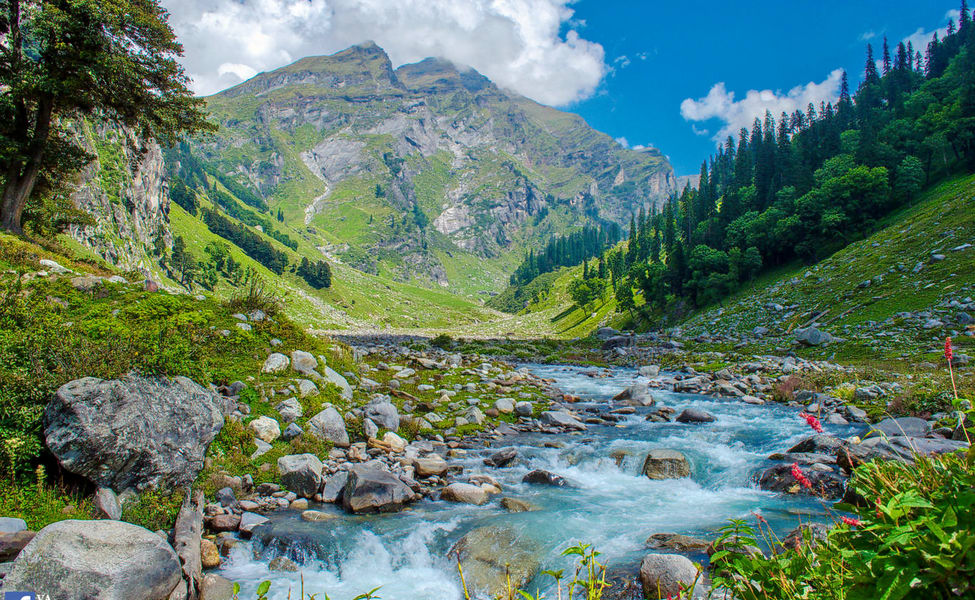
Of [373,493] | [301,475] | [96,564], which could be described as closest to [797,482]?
[373,493]

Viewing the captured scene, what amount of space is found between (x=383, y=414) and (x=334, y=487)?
166 inches

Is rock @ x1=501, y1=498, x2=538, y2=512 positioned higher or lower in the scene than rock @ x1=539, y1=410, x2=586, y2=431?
lower

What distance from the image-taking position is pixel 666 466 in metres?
12.6

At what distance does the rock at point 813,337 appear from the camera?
31.4 metres

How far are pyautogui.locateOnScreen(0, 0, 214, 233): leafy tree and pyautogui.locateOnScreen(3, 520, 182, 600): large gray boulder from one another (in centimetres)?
1868

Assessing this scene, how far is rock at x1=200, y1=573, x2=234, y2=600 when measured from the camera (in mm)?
6613

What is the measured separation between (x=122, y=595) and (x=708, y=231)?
96.1m

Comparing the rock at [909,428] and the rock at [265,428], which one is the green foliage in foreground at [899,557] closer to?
the rock at [265,428]

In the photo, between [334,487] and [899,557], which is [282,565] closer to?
[334,487]

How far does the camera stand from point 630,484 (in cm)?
1196

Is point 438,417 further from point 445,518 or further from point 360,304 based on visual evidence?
point 360,304

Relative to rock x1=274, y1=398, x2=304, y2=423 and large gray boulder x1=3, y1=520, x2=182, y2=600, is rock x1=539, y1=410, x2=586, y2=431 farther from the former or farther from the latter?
large gray boulder x1=3, y1=520, x2=182, y2=600

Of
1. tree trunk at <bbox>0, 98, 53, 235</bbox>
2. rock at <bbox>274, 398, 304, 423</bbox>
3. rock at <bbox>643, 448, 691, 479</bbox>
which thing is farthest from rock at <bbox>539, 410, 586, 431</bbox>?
tree trunk at <bbox>0, 98, 53, 235</bbox>

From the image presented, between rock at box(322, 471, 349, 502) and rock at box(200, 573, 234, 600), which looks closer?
rock at box(200, 573, 234, 600)
